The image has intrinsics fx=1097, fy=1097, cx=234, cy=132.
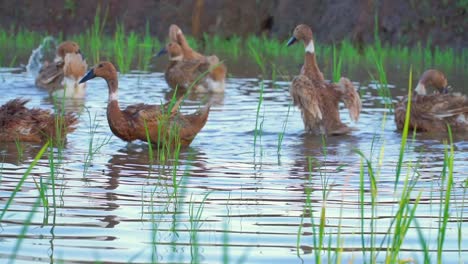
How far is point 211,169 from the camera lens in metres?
7.22

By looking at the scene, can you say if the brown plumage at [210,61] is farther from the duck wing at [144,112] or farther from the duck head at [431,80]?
the duck wing at [144,112]

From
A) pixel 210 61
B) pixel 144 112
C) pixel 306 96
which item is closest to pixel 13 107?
pixel 144 112

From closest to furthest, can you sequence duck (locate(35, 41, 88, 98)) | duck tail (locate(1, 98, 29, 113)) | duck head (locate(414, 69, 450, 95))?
1. duck tail (locate(1, 98, 29, 113))
2. duck head (locate(414, 69, 450, 95))
3. duck (locate(35, 41, 88, 98))

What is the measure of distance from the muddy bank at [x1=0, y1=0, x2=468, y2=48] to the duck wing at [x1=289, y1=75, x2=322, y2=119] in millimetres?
9826

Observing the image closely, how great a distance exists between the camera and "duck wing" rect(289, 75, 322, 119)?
A: 9.22 m

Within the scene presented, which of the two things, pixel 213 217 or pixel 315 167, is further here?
pixel 315 167

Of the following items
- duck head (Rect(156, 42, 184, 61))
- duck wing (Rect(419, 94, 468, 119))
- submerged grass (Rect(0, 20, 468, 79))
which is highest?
duck head (Rect(156, 42, 184, 61))

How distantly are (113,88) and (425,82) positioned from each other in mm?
3336

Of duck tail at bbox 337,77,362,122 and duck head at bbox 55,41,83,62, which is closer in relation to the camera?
duck tail at bbox 337,77,362,122

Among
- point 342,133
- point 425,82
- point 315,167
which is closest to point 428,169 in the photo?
point 315,167

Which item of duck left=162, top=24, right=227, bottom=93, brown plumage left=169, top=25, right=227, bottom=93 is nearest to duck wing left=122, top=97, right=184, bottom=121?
brown plumage left=169, top=25, right=227, bottom=93

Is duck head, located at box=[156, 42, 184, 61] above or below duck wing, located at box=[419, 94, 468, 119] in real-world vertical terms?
above

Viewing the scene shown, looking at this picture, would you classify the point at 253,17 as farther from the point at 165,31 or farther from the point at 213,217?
the point at 213,217

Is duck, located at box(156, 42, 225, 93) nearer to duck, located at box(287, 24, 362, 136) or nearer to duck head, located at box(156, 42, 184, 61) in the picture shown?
duck head, located at box(156, 42, 184, 61)
